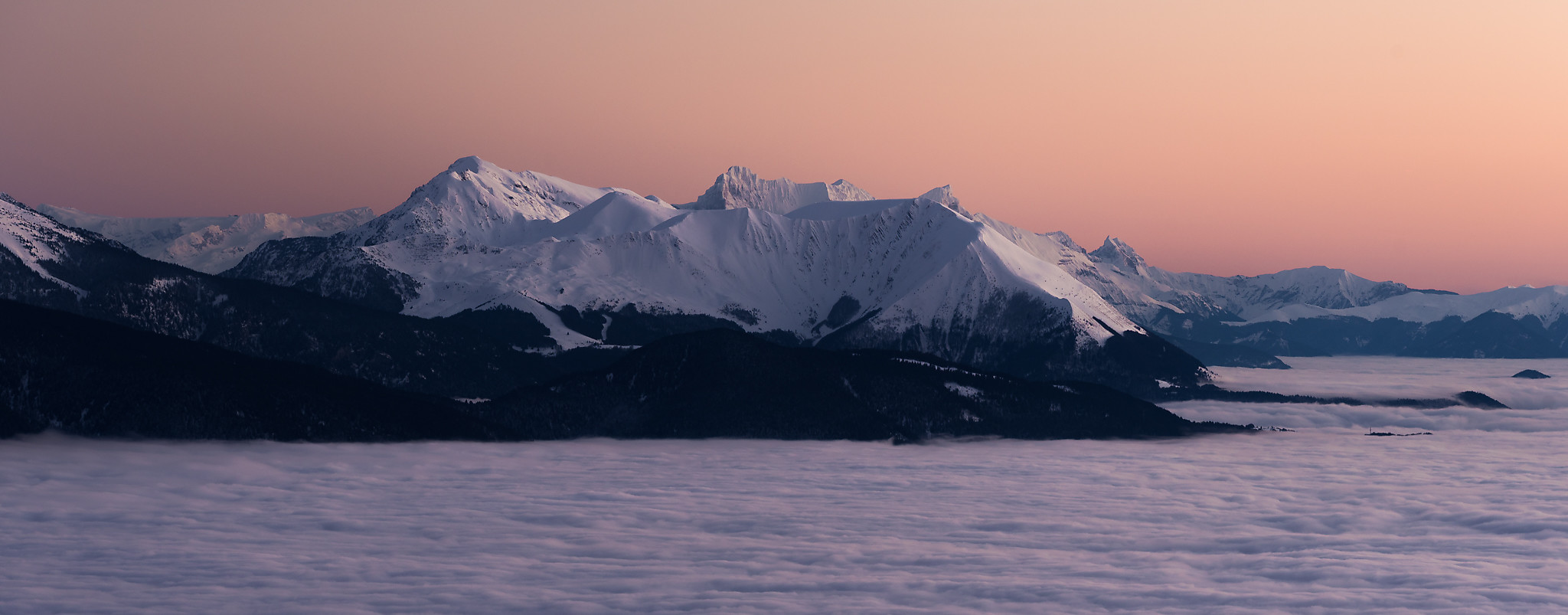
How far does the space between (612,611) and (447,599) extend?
2629 centimetres

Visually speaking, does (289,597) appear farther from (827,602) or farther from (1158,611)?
(1158,611)

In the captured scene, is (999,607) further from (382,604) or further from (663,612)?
(382,604)

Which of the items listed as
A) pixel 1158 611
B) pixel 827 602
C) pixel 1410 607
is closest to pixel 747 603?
pixel 827 602

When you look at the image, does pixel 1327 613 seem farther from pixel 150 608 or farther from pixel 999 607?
pixel 150 608

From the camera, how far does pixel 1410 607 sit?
199m

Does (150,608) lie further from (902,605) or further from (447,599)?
(902,605)

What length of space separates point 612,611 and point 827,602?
32023 millimetres

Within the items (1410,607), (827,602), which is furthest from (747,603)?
(1410,607)

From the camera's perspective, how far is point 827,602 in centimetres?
19775

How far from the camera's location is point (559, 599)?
647 ft

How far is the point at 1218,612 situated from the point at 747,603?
68.1m

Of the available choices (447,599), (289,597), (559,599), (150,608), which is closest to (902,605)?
(559,599)

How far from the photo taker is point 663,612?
623 ft

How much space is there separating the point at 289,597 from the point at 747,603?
6909cm
